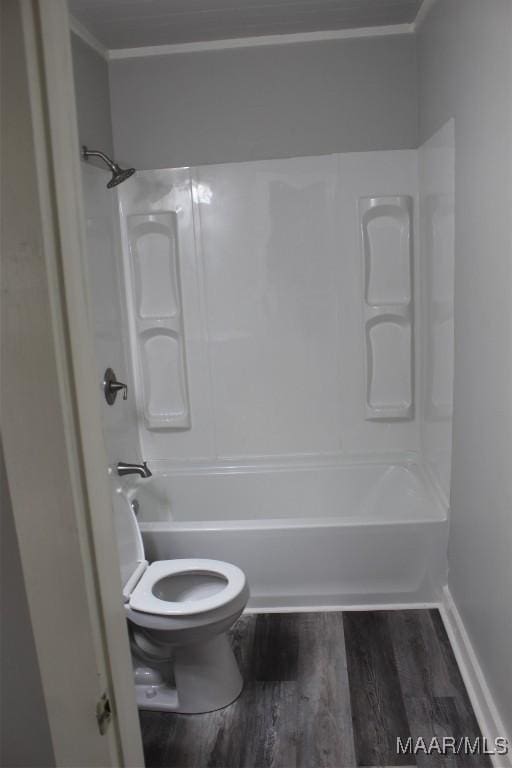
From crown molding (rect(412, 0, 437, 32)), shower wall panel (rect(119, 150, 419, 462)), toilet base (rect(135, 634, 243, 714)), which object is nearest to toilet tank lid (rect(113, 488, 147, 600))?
toilet base (rect(135, 634, 243, 714))

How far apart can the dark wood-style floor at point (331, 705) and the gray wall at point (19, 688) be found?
1474 mm

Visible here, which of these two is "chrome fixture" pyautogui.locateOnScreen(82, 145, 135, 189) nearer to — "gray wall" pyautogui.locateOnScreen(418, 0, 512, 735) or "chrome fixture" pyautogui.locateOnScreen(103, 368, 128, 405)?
"chrome fixture" pyautogui.locateOnScreen(103, 368, 128, 405)

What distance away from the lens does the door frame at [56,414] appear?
67cm

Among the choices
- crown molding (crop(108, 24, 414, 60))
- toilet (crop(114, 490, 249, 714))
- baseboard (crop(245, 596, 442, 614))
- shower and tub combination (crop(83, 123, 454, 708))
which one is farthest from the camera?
shower and tub combination (crop(83, 123, 454, 708))

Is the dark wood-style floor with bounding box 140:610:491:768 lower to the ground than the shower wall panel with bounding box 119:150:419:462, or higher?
lower

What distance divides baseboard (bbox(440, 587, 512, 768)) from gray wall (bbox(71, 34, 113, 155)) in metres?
2.46

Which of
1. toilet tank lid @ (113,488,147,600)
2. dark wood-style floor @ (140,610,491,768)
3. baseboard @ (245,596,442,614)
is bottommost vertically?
dark wood-style floor @ (140,610,491,768)

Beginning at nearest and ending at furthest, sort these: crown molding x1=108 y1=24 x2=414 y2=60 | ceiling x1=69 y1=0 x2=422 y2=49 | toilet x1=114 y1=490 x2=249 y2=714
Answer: toilet x1=114 y1=490 x2=249 y2=714, ceiling x1=69 y1=0 x2=422 y2=49, crown molding x1=108 y1=24 x2=414 y2=60

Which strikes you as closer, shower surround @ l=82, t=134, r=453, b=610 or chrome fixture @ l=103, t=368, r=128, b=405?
chrome fixture @ l=103, t=368, r=128, b=405

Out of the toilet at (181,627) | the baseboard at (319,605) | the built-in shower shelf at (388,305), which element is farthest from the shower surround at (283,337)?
the toilet at (181,627)

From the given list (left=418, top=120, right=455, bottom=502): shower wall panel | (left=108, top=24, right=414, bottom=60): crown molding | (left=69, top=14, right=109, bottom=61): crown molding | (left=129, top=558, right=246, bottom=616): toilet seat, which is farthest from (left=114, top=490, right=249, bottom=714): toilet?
(left=108, top=24, right=414, bottom=60): crown molding

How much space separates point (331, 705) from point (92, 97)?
2.67m

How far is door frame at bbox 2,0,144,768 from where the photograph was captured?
667 mm

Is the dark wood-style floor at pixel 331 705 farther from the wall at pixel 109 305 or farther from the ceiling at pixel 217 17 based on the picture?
the ceiling at pixel 217 17
